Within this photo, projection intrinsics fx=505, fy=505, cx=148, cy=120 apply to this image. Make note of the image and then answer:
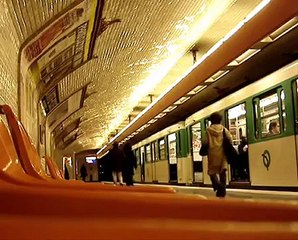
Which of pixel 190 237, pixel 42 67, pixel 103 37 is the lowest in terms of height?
pixel 190 237

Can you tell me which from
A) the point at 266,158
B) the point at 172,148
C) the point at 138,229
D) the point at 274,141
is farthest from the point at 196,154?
the point at 138,229

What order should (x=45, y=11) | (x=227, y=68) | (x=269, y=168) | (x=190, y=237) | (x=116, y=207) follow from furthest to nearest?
(x=227, y=68) < (x=269, y=168) < (x=45, y=11) < (x=116, y=207) < (x=190, y=237)

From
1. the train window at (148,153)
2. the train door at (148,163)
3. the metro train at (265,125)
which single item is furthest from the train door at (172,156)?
the train window at (148,153)

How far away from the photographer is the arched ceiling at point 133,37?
16.7 feet

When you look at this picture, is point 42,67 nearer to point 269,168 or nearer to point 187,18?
point 187,18

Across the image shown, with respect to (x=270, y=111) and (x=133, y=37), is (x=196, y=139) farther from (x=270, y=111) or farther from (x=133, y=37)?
(x=133, y=37)

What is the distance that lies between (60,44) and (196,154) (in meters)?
7.63

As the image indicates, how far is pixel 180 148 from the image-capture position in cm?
1466

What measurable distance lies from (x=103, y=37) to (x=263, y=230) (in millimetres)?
6799

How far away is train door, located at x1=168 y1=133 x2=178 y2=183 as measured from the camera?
50.6 feet

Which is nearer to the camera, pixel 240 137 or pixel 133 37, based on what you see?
pixel 133 37

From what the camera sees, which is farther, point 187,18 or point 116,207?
point 187,18

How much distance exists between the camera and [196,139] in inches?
514

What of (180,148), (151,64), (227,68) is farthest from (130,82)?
(227,68)
